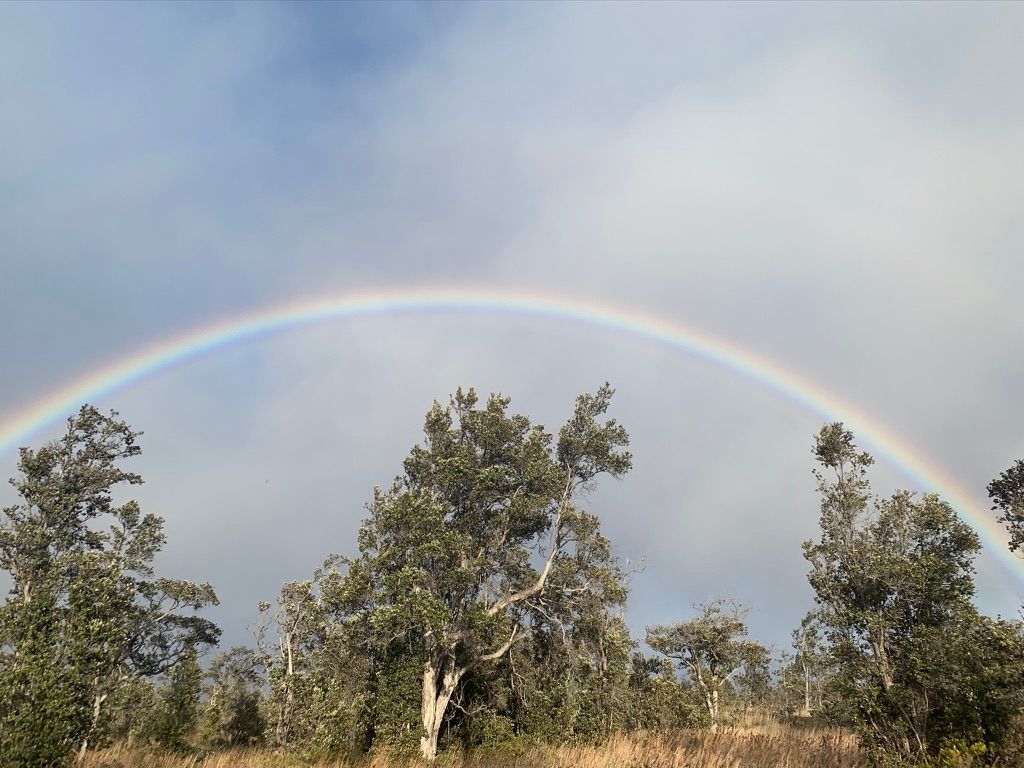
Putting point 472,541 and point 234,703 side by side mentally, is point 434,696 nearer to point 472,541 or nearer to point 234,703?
point 472,541

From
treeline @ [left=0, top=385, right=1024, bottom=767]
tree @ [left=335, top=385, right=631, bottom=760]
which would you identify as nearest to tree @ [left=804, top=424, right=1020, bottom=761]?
treeline @ [left=0, top=385, right=1024, bottom=767]

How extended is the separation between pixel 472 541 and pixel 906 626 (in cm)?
2023

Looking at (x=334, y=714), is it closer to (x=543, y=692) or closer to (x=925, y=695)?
(x=543, y=692)

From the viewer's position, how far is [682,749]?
1267 cm

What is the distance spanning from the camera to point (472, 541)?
28297 millimetres

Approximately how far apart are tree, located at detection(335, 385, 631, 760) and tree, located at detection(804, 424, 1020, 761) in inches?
451

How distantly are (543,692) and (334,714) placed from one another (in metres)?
10.3

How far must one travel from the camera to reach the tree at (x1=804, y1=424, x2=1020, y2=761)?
15734mm

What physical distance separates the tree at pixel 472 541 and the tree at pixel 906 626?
11451 millimetres

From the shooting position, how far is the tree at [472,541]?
25562 millimetres

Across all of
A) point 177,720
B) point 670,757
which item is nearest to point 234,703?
point 177,720

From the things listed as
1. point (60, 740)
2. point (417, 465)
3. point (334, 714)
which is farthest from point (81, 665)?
point (417, 465)

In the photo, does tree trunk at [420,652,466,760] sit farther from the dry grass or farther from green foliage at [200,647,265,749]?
green foliage at [200,647,265,749]

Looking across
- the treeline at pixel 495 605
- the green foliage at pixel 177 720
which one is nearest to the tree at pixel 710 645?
the treeline at pixel 495 605
